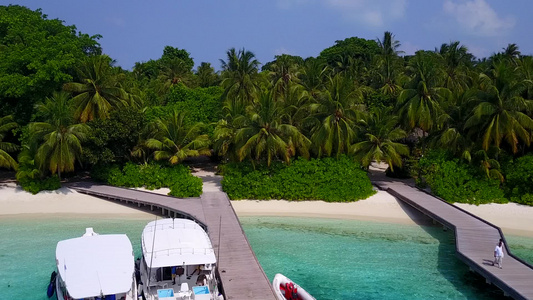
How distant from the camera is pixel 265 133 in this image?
29500 millimetres

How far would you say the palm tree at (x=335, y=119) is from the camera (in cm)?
3068

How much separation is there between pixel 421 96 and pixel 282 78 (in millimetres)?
15188

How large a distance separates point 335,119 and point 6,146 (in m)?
23.6

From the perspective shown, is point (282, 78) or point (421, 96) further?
point (282, 78)

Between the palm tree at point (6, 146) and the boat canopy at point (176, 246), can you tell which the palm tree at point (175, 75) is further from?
the boat canopy at point (176, 246)

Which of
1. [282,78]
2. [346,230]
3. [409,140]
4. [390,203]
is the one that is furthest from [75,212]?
[409,140]

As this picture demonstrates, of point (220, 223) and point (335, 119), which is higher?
point (335, 119)

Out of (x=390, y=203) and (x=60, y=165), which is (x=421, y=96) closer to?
(x=390, y=203)

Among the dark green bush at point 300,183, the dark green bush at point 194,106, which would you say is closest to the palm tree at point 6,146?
the dark green bush at point 194,106

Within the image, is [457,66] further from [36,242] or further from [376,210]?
[36,242]

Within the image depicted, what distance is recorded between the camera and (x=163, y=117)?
116ft

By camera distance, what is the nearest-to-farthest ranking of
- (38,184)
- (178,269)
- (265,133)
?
1. (178,269)
2. (265,133)
3. (38,184)

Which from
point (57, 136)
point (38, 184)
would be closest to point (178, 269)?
point (57, 136)

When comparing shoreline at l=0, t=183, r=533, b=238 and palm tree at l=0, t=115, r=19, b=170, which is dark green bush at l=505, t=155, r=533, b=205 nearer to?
shoreline at l=0, t=183, r=533, b=238
